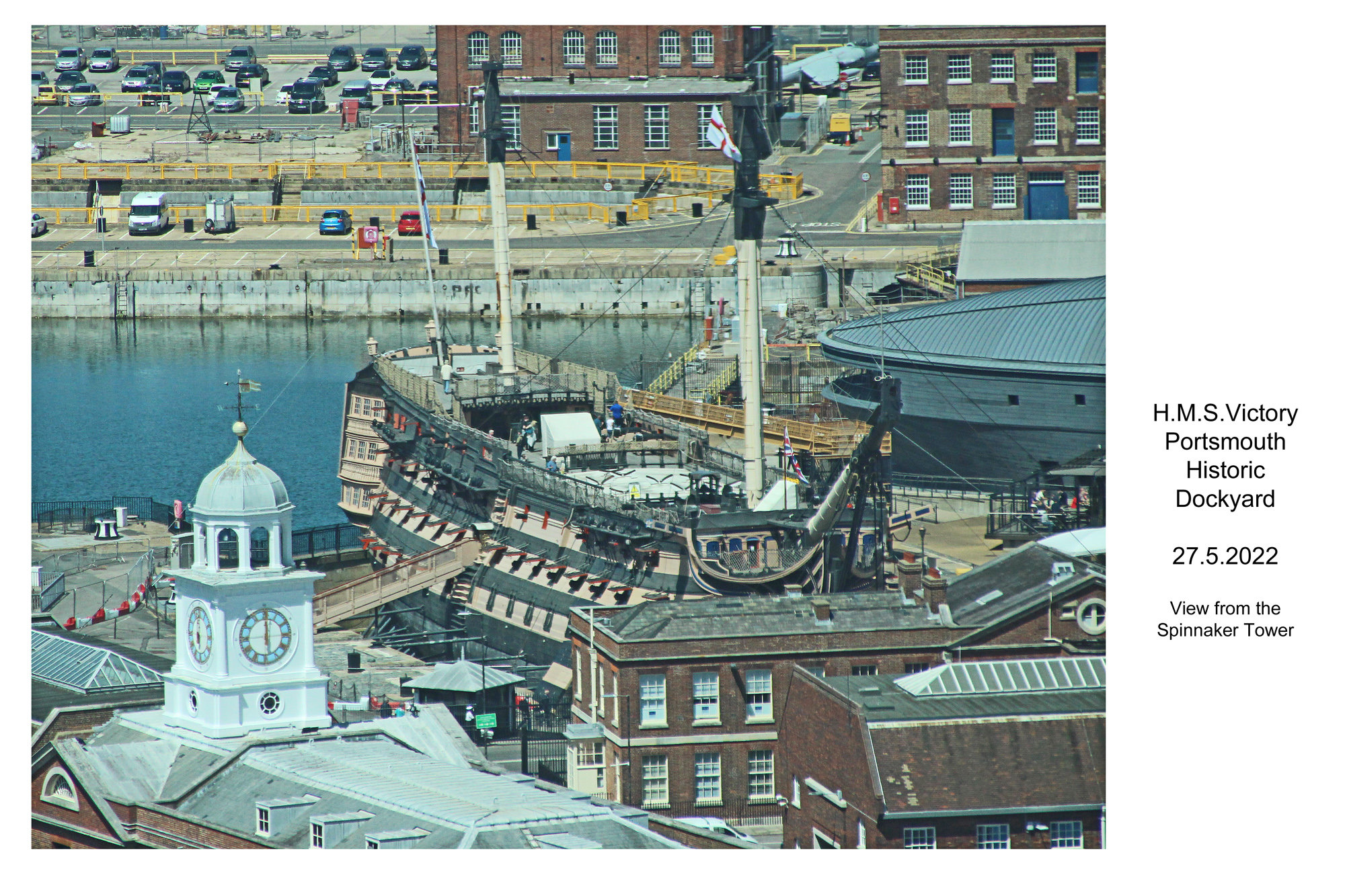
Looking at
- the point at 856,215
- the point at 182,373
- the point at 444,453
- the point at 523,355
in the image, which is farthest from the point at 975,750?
the point at 856,215

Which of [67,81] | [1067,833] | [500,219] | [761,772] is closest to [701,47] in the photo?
[67,81]

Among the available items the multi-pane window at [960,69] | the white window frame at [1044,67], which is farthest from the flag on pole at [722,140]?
the multi-pane window at [960,69]

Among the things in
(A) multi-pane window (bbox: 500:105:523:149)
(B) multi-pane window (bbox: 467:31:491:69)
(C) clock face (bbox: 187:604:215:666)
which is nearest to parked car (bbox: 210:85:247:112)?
(B) multi-pane window (bbox: 467:31:491:69)

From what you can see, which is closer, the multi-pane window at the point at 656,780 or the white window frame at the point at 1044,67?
the multi-pane window at the point at 656,780

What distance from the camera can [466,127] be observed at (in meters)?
169

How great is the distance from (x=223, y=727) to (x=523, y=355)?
56.3 metres

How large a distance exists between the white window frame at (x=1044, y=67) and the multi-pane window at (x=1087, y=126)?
106 inches

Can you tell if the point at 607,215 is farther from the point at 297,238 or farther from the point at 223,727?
the point at 223,727

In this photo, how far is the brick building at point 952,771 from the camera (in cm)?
5334

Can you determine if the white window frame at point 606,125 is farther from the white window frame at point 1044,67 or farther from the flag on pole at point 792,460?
the flag on pole at point 792,460

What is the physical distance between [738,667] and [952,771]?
13.0 meters

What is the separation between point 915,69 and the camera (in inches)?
5595

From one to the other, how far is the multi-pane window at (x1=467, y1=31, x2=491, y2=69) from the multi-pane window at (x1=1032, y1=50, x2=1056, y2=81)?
3961 centimetres

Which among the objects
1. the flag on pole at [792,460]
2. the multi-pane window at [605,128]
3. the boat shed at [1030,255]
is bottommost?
the flag on pole at [792,460]
